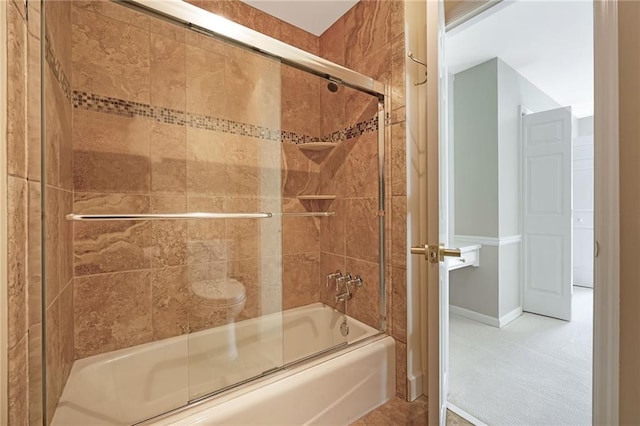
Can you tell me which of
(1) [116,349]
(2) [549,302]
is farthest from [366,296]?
(2) [549,302]

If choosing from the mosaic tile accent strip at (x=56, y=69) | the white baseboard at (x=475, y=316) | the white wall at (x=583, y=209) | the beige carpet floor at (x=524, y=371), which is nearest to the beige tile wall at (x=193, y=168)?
the mosaic tile accent strip at (x=56, y=69)

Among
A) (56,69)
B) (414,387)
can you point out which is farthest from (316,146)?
(414,387)

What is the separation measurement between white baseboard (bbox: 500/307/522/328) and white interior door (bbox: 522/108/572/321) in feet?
0.48

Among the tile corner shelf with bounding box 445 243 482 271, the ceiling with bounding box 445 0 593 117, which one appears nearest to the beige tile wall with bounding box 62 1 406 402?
the ceiling with bounding box 445 0 593 117

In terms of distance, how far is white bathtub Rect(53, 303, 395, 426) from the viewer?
1034 millimetres

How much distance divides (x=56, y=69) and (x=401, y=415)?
215 cm

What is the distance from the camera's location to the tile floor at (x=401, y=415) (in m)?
1.32

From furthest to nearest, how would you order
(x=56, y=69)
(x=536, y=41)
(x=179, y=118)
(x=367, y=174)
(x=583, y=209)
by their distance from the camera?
(x=583, y=209)
(x=536, y=41)
(x=367, y=174)
(x=179, y=118)
(x=56, y=69)

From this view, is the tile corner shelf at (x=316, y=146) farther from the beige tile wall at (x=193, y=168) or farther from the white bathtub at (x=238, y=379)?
the white bathtub at (x=238, y=379)

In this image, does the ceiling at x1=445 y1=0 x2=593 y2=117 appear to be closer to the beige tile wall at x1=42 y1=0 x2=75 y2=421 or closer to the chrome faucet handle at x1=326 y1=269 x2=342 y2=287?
the chrome faucet handle at x1=326 y1=269 x2=342 y2=287

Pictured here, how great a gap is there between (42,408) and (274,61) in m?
1.59

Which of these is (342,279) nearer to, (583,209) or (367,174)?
(367,174)

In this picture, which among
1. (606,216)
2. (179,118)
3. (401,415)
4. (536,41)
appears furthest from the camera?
(536,41)

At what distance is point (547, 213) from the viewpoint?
2.78 meters
